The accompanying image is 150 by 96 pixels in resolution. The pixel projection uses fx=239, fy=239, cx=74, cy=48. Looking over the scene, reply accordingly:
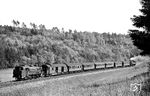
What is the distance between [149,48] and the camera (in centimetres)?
2047

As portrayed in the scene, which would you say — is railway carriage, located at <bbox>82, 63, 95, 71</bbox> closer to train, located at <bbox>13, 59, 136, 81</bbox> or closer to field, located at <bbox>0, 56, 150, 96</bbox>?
train, located at <bbox>13, 59, 136, 81</bbox>

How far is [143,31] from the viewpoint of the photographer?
21.4 meters

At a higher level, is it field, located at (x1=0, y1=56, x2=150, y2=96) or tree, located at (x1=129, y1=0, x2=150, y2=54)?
tree, located at (x1=129, y1=0, x2=150, y2=54)

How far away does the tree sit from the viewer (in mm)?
20125

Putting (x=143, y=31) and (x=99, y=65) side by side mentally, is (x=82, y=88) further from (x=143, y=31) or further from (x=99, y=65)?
(x=99, y=65)

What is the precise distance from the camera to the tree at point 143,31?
66.0 ft

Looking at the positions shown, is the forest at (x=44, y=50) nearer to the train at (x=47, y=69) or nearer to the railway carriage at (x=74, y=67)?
the train at (x=47, y=69)

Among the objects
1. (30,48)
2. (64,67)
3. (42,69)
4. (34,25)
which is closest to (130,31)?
(42,69)

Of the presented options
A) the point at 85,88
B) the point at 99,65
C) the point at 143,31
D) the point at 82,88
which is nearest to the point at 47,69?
the point at 82,88

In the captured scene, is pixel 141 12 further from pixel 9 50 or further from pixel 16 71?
pixel 9 50

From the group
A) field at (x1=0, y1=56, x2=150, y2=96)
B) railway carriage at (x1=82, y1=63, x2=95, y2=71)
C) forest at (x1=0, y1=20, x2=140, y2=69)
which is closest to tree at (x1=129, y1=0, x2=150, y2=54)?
field at (x1=0, y1=56, x2=150, y2=96)

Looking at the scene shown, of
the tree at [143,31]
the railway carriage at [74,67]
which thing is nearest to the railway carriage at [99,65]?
the railway carriage at [74,67]

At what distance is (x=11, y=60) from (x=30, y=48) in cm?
2464

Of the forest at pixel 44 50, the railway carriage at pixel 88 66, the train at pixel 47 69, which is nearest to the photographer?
the train at pixel 47 69
